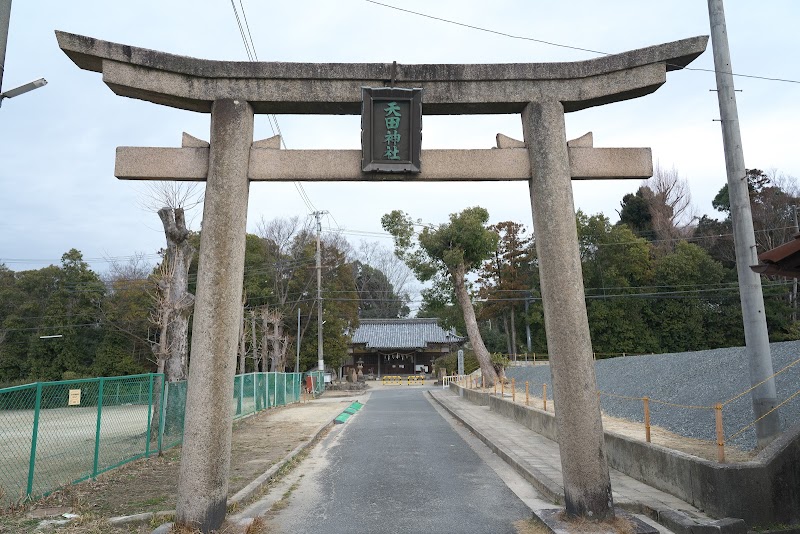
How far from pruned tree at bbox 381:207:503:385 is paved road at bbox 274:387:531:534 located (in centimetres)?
1426

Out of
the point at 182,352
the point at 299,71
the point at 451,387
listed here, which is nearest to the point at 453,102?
the point at 299,71

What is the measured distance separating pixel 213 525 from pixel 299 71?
511 cm

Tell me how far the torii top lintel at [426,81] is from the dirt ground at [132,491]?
4.99 m

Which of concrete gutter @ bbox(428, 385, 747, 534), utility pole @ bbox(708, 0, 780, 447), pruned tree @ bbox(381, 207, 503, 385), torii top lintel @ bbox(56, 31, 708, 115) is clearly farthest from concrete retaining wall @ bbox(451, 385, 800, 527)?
pruned tree @ bbox(381, 207, 503, 385)

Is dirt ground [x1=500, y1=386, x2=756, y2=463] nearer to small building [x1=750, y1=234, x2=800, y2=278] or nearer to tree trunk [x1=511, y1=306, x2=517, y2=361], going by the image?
small building [x1=750, y1=234, x2=800, y2=278]

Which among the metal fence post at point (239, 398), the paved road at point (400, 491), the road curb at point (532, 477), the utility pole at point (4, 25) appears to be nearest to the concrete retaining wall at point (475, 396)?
the road curb at point (532, 477)

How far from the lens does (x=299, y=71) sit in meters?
6.48

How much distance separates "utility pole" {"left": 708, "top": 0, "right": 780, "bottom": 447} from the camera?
7602 millimetres

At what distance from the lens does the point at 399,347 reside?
54.3m

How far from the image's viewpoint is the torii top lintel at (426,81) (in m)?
6.37

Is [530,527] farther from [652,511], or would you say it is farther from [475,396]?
[475,396]

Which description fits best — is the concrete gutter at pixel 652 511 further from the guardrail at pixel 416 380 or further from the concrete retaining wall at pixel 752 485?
the guardrail at pixel 416 380

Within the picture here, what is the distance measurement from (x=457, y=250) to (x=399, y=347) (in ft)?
94.4

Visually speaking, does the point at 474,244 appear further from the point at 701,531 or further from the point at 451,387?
the point at 701,531
